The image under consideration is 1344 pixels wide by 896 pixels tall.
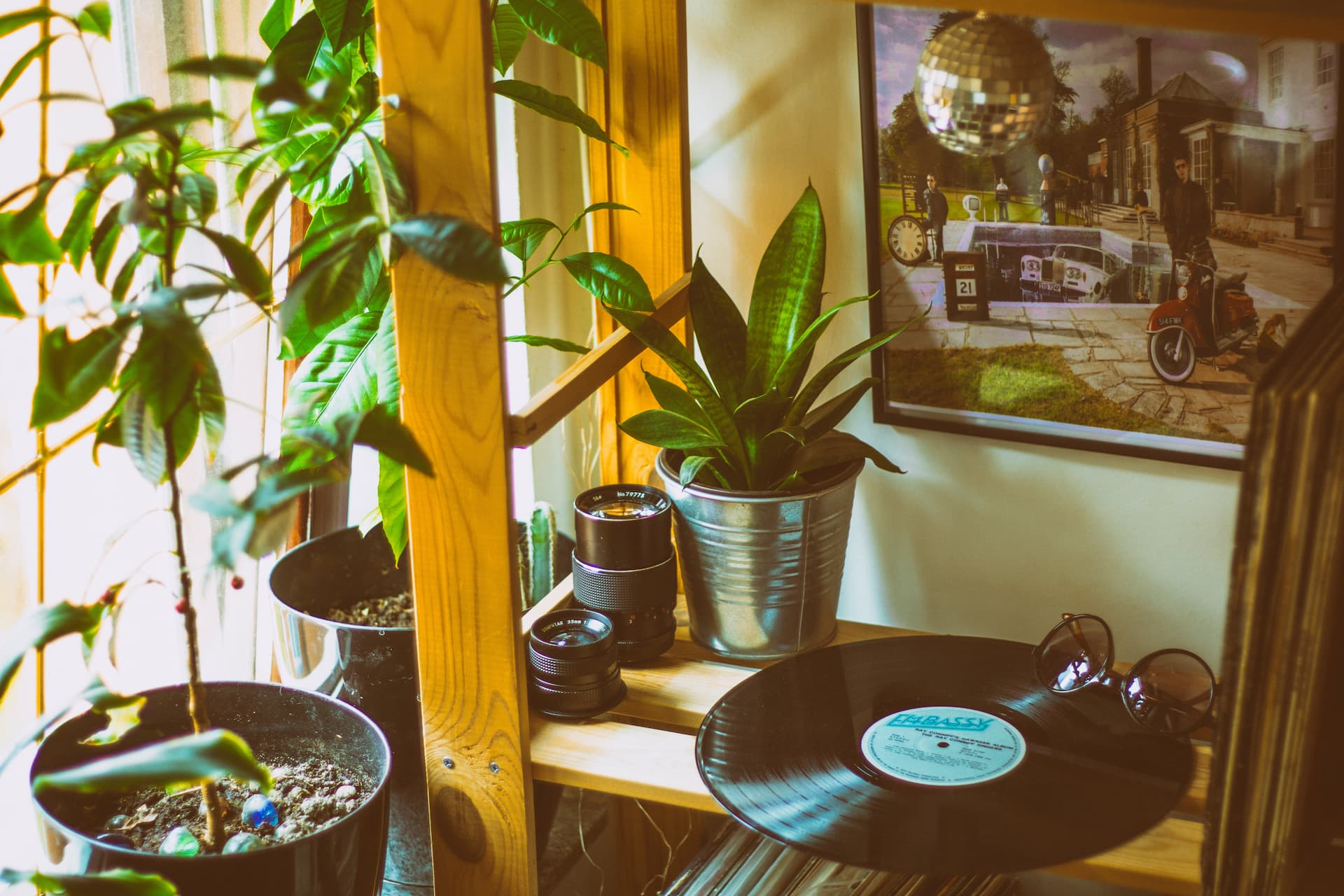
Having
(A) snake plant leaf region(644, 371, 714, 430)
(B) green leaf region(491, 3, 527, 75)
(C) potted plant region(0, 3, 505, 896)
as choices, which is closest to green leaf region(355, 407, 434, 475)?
(C) potted plant region(0, 3, 505, 896)

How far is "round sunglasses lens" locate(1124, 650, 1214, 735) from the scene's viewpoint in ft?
3.13

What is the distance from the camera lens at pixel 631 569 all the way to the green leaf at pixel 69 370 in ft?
1.62

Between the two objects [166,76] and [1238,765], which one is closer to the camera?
[1238,765]

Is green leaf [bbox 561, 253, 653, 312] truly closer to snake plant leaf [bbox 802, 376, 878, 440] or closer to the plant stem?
snake plant leaf [bbox 802, 376, 878, 440]

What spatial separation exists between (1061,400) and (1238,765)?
23.8 inches

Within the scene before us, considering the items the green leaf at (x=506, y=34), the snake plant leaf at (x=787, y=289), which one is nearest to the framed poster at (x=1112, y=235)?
the snake plant leaf at (x=787, y=289)

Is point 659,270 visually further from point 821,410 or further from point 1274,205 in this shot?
point 1274,205

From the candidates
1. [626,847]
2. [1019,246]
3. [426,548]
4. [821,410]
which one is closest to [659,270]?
[821,410]

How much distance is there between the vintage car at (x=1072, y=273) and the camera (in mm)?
1137

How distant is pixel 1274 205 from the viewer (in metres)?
1.05

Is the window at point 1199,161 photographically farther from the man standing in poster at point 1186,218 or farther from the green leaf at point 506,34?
the green leaf at point 506,34

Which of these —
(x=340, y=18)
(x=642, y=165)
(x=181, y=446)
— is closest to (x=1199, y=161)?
(x=642, y=165)

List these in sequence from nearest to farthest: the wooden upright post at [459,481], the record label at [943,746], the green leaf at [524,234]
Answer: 1. the wooden upright post at [459,481]
2. the record label at [943,746]
3. the green leaf at [524,234]

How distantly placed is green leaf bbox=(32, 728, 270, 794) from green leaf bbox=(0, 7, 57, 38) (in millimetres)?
413
